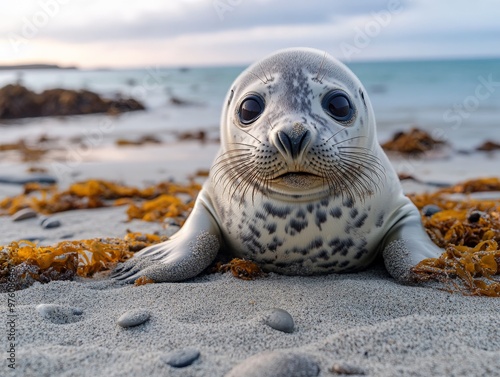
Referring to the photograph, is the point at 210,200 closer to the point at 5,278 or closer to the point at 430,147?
the point at 5,278

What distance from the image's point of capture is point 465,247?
285 centimetres

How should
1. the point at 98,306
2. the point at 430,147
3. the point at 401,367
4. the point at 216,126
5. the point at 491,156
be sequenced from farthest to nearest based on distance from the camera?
1. the point at 216,126
2. the point at 430,147
3. the point at 491,156
4. the point at 98,306
5. the point at 401,367

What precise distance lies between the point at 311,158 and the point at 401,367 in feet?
2.82

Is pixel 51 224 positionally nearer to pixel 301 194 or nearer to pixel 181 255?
pixel 181 255

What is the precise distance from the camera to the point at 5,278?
264 cm

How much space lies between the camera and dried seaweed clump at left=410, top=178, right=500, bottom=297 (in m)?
2.50

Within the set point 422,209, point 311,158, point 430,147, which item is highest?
point 311,158

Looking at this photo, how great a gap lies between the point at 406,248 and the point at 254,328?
3.25 ft

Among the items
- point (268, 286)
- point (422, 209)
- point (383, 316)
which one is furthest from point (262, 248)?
point (422, 209)

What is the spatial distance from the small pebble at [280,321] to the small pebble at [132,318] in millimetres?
450

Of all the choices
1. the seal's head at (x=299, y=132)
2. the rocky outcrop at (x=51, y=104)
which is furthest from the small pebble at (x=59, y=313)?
the rocky outcrop at (x=51, y=104)

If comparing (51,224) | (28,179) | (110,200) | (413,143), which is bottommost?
(28,179)

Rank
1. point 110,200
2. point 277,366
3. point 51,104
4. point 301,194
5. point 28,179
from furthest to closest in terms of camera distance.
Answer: point 51,104 → point 28,179 → point 110,200 → point 301,194 → point 277,366

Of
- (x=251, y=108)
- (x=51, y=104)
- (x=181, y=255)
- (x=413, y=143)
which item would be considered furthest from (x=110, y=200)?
(x=51, y=104)
